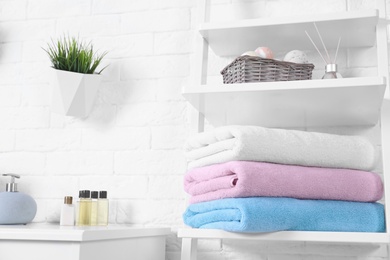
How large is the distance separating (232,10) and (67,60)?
517mm

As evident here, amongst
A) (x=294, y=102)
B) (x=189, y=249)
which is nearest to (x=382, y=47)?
(x=294, y=102)

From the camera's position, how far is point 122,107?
1762 millimetres

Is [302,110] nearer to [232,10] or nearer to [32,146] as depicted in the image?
[232,10]

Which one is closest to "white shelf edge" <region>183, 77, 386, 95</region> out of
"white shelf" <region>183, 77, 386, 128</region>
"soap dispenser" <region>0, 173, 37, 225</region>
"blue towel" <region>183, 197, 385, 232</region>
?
"white shelf" <region>183, 77, 386, 128</region>

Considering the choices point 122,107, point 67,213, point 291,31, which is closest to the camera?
point 291,31

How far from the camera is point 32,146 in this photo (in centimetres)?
182

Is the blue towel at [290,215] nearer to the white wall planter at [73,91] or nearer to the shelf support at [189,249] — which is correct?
the shelf support at [189,249]

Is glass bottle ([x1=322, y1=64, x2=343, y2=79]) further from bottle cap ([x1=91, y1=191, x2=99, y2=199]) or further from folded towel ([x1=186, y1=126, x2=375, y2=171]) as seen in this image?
bottle cap ([x1=91, y1=191, x2=99, y2=199])

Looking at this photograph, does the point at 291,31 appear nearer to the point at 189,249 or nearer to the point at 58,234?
the point at 189,249

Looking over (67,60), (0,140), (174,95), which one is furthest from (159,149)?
(0,140)

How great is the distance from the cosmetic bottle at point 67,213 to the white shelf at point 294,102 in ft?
1.49

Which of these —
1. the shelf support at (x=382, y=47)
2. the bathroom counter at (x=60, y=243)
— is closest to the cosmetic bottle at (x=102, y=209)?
the bathroom counter at (x=60, y=243)

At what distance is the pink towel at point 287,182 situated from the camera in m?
1.24

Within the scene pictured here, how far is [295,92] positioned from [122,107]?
24.6 inches
